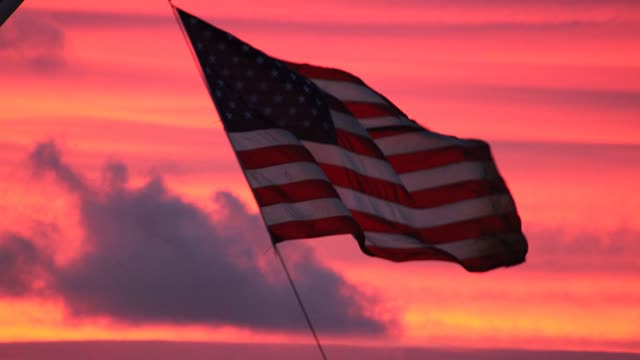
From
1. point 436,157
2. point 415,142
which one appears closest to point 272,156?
point 415,142

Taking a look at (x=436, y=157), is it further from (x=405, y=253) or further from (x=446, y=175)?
(x=405, y=253)

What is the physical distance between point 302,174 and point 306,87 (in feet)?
6.20

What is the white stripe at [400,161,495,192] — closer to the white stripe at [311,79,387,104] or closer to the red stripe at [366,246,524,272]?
the red stripe at [366,246,524,272]

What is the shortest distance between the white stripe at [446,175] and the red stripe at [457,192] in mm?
93

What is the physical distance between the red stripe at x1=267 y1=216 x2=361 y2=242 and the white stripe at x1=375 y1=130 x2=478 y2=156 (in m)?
1.73

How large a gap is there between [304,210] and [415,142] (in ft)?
9.03

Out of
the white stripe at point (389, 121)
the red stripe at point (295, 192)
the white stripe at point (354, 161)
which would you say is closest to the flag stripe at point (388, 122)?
the white stripe at point (389, 121)

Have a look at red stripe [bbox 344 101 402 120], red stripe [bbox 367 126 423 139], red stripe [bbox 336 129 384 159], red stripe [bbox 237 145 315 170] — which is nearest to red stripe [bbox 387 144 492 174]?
red stripe [bbox 336 129 384 159]

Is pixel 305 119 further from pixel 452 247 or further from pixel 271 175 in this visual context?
pixel 452 247

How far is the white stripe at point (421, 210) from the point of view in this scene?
32219mm

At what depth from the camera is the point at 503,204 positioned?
105 feet

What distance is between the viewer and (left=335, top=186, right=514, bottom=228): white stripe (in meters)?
32.2

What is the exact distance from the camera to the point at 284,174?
32.6 meters

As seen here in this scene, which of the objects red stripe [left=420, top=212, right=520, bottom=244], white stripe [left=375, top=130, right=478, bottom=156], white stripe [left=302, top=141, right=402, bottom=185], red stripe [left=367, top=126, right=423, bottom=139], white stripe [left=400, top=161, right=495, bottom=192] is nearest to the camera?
red stripe [left=420, top=212, right=520, bottom=244]
